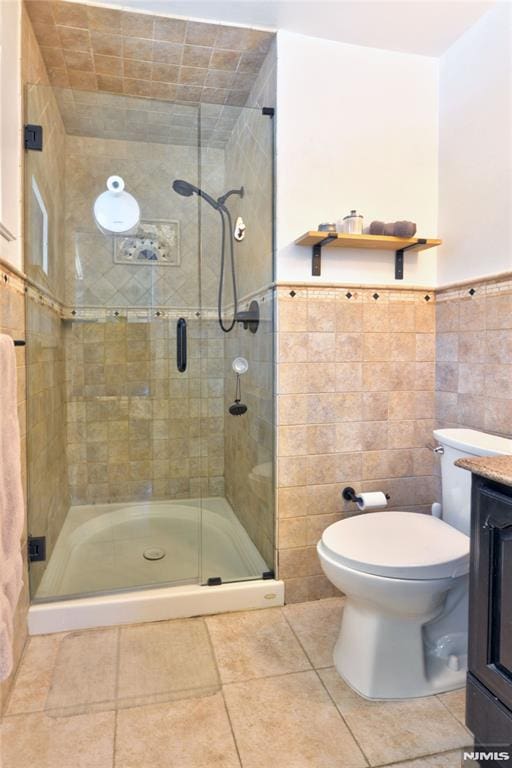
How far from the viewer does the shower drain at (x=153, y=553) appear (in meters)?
2.21

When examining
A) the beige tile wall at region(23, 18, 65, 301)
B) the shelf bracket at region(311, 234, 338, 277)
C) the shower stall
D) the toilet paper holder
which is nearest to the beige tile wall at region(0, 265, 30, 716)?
the shower stall

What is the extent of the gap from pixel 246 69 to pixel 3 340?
1.82m

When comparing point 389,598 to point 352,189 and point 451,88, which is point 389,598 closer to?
point 352,189

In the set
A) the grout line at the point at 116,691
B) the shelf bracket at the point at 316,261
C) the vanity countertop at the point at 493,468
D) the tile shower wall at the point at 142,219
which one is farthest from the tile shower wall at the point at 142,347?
the vanity countertop at the point at 493,468

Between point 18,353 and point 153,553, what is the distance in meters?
1.13

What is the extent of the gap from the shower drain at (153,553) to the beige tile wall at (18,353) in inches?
21.7

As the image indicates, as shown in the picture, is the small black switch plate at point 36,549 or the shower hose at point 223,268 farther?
the shower hose at point 223,268

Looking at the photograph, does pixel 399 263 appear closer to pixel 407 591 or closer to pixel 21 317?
pixel 407 591

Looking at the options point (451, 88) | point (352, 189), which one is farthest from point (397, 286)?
point (451, 88)

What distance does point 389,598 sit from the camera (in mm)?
1406

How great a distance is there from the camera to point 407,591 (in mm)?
1390

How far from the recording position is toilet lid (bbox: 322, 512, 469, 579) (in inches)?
54.7

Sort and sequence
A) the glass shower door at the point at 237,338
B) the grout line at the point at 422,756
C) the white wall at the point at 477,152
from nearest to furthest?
the grout line at the point at 422,756 → the white wall at the point at 477,152 → the glass shower door at the point at 237,338

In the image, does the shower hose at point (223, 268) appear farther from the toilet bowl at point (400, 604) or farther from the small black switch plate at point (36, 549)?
the small black switch plate at point (36, 549)
